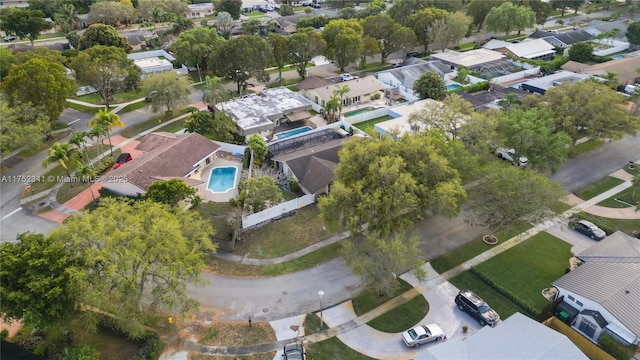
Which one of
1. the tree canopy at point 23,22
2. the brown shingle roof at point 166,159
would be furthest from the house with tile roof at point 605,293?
the tree canopy at point 23,22

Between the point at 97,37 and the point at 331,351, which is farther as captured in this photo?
the point at 97,37

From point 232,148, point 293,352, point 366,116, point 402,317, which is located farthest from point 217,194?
point 366,116

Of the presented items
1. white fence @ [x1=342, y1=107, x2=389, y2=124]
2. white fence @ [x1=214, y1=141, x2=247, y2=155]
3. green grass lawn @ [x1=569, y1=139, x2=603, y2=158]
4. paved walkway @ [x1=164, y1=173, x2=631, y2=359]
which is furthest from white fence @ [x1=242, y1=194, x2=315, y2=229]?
green grass lawn @ [x1=569, y1=139, x2=603, y2=158]

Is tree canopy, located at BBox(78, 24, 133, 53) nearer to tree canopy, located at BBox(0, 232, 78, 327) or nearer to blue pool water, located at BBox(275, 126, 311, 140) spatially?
blue pool water, located at BBox(275, 126, 311, 140)

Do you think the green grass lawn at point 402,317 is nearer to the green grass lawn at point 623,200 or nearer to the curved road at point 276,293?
the curved road at point 276,293

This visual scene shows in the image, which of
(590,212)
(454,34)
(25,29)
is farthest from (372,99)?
(25,29)

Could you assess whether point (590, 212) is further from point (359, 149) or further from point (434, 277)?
point (359, 149)

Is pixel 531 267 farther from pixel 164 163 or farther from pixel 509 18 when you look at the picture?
pixel 509 18
